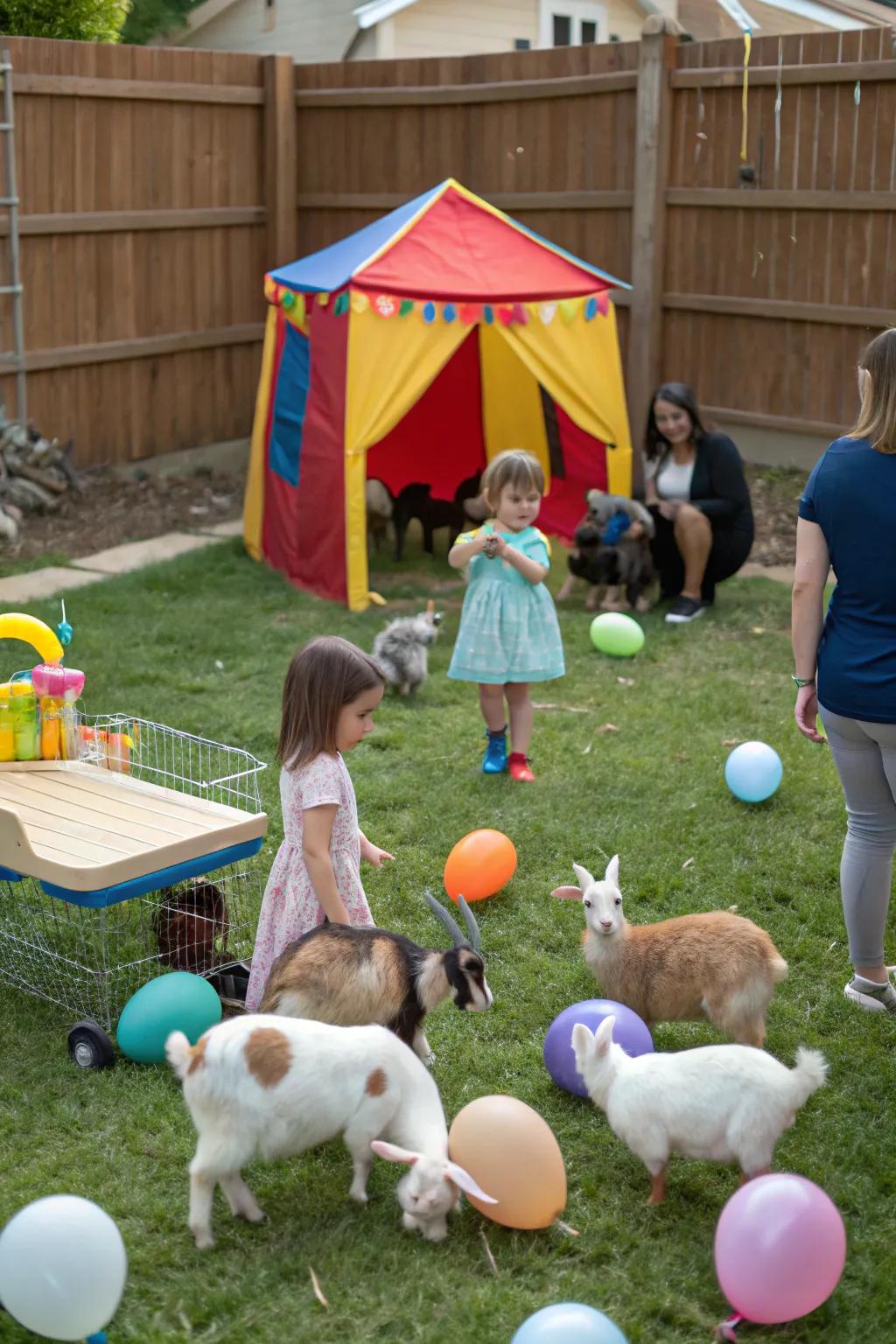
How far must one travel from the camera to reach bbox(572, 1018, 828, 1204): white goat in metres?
2.82

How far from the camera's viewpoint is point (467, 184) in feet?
34.4

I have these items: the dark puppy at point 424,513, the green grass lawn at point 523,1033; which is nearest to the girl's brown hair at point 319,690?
the green grass lawn at point 523,1033

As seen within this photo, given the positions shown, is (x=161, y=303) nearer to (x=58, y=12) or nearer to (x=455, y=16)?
(x=58, y=12)

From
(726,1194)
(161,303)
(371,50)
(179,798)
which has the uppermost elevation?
(371,50)

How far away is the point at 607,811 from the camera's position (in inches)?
201

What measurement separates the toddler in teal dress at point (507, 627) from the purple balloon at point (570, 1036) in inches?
79.6

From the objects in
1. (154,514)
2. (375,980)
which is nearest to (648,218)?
(154,514)

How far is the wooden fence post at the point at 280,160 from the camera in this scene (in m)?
10.8

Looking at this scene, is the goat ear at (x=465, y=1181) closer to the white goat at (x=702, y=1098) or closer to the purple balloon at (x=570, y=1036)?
the white goat at (x=702, y=1098)

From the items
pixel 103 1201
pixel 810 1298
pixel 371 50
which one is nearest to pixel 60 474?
pixel 103 1201

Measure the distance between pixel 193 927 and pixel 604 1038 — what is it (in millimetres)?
1376

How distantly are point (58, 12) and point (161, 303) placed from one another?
2.46 metres

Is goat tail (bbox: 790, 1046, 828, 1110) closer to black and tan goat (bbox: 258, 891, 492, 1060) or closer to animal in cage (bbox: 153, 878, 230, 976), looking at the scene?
black and tan goat (bbox: 258, 891, 492, 1060)

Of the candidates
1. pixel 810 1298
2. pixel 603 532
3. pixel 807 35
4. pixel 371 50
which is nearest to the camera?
pixel 810 1298
